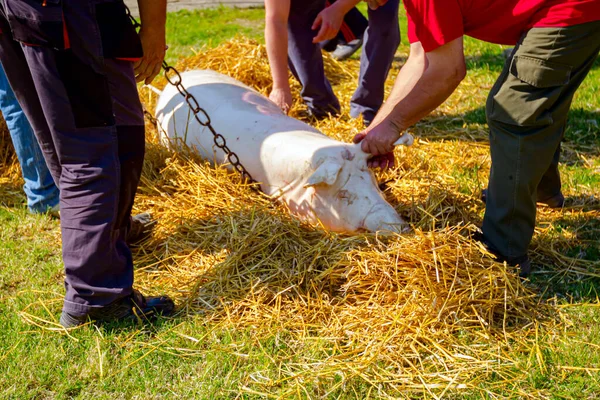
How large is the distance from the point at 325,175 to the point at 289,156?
1.28 ft

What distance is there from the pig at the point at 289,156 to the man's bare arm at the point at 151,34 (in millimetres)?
920

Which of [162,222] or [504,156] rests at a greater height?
[504,156]

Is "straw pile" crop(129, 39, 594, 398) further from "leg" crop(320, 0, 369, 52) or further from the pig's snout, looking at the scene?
"leg" crop(320, 0, 369, 52)

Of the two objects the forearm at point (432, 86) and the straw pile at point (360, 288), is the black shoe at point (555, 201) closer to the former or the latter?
the straw pile at point (360, 288)

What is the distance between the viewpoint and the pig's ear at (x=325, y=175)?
3266 millimetres

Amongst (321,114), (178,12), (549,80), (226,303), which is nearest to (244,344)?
(226,303)

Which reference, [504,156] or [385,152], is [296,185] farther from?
[504,156]

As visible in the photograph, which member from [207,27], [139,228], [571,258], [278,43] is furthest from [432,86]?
[207,27]

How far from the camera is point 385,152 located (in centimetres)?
322

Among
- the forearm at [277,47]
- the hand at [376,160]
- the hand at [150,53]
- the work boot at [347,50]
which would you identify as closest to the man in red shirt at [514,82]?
the hand at [376,160]

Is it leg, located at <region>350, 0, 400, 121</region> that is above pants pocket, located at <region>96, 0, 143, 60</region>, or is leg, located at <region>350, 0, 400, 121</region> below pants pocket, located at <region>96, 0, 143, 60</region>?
below

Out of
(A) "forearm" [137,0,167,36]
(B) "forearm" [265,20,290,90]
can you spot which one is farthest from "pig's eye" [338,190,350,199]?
(B) "forearm" [265,20,290,90]

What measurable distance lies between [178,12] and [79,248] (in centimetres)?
792

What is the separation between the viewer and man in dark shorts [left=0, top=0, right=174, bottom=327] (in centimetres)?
247
